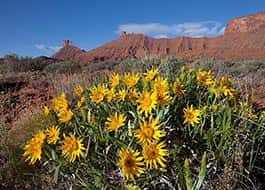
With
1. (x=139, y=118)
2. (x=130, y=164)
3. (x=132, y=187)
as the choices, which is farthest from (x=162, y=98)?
(x=132, y=187)

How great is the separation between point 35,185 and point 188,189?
65.5 inches

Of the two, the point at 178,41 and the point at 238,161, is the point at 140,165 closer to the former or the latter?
the point at 238,161

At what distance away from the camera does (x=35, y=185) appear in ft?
12.0

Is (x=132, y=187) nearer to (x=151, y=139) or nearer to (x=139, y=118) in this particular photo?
(x=151, y=139)

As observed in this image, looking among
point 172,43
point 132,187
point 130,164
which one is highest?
point 130,164

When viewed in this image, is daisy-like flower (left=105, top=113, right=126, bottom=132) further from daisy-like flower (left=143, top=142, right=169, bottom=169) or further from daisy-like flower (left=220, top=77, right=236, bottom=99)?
daisy-like flower (left=220, top=77, right=236, bottom=99)

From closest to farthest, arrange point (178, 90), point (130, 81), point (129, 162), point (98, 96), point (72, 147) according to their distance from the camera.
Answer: point (129, 162) < point (72, 147) < point (178, 90) < point (98, 96) < point (130, 81)

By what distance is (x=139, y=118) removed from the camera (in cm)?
299

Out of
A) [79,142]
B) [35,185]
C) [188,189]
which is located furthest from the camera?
[35,185]

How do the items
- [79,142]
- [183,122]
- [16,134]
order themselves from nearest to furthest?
[79,142]
[183,122]
[16,134]

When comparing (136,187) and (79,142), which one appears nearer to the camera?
(136,187)

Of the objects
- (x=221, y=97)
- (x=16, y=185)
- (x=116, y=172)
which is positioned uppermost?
(x=221, y=97)

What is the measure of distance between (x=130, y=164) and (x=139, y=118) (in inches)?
19.0

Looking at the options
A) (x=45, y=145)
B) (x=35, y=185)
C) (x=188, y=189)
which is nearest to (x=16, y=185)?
(x=35, y=185)
